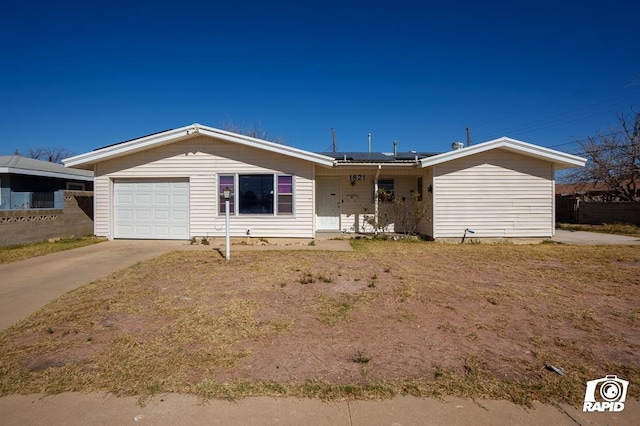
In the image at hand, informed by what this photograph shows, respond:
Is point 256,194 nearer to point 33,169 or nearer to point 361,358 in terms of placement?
point 361,358

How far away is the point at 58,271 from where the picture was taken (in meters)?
7.57

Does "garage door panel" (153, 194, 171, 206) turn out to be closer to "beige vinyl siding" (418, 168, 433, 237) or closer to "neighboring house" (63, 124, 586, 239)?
"neighboring house" (63, 124, 586, 239)

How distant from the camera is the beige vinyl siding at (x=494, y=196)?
12.6 m

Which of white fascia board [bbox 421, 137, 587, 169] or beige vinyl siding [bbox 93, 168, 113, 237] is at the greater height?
white fascia board [bbox 421, 137, 587, 169]

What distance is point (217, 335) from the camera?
13.5 feet

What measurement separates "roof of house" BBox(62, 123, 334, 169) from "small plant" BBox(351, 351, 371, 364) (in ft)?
28.1

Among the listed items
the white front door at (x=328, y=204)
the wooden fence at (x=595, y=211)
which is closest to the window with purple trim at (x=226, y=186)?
the white front door at (x=328, y=204)

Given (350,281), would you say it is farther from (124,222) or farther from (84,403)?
(124,222)

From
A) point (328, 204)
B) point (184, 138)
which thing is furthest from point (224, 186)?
point (328, 204)

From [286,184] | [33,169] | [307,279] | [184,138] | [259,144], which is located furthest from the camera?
[33,169]

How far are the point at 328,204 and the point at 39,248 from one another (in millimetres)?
9575

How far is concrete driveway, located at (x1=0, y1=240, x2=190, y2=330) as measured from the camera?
5.40 m

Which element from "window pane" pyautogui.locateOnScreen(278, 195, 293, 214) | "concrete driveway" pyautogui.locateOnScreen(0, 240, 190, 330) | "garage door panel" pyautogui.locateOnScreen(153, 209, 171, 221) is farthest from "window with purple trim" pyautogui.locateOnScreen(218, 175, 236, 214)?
"garage door panel" pyautogui.locateOnScreen(153, 209, 171, 221)

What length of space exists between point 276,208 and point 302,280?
18.4 feet
